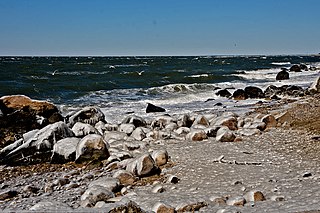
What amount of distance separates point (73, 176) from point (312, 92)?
15312 millimetres

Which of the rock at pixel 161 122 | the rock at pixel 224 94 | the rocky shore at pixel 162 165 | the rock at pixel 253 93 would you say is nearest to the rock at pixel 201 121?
the rocky shore at pixel 162 165

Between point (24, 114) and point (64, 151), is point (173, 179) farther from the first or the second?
point (24, 114)

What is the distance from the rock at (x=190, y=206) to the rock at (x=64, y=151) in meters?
3.63

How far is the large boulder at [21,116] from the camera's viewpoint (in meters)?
10.1

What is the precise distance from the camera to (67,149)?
8305 millimetres

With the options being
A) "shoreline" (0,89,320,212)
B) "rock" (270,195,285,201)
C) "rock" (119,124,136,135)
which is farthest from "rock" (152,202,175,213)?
"rock" (119,124,136,135)

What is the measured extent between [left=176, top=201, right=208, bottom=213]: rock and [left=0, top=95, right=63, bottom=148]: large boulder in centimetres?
588

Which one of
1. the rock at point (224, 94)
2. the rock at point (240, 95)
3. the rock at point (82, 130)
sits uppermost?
the rock at point (82, 130)

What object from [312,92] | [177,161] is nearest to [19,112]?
[177,161]

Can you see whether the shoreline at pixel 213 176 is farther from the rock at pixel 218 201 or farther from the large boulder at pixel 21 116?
the large boulder at pixel 21 116

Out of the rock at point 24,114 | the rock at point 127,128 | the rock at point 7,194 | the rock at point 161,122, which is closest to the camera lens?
the rock at point 7,194

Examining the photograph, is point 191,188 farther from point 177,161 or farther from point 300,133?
point 300,133

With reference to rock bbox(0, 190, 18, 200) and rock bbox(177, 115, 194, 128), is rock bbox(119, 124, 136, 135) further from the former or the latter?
rock bbox(0, 190, 18, 200)

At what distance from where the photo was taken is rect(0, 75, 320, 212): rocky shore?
5.42 metres
